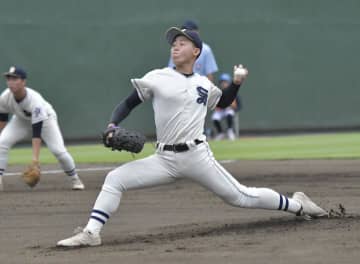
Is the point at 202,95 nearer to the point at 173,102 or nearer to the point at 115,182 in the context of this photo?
the point at 173,102

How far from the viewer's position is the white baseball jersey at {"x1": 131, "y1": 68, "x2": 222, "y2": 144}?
707cm

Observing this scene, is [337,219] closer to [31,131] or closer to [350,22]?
[31,131]

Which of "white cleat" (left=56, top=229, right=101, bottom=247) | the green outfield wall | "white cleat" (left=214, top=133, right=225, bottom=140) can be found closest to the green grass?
"white cleat" (left=214, top=133, right=225, bottom=140)

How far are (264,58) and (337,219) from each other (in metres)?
15.2

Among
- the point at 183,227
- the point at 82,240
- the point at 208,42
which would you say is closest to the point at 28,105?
the point at 183,227

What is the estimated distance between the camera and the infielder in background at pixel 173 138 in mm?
6988

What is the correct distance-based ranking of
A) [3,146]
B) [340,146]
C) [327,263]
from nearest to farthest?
[327,263] → [3,146] → [340,146]

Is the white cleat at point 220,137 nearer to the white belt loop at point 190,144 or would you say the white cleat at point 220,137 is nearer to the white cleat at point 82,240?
the white belt loop at point 190,144

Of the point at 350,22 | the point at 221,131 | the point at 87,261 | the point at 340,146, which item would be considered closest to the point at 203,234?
the point at 87,261

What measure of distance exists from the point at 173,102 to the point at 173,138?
266 mm

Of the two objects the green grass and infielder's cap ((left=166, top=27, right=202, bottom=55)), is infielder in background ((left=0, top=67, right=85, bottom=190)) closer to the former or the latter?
infielder's cap ((left=166, top=27, right=202, bottom=55))

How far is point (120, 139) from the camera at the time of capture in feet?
22.9

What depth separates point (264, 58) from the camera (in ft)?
75.5

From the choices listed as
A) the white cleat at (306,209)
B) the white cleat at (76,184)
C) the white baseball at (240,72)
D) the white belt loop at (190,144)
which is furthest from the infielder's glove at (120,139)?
the white cleat at (76,184)
